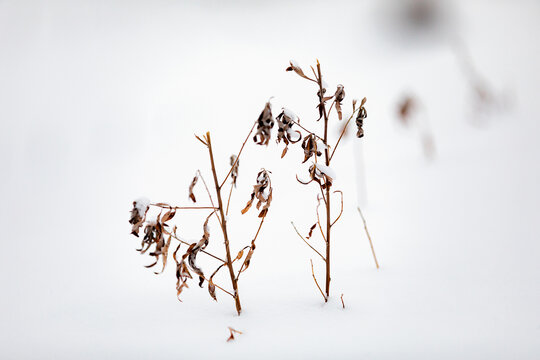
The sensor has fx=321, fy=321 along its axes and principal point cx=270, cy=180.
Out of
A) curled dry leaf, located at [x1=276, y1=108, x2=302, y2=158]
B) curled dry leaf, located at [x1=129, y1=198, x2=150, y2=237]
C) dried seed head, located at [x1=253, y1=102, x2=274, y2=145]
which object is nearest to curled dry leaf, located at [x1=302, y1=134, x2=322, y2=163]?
curled dry leaf, located at [x1=276, y1=108, x2=302, y2=158]

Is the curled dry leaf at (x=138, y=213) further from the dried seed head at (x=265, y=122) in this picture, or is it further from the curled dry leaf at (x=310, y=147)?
the curled dry leaf at (x=310, y=147)

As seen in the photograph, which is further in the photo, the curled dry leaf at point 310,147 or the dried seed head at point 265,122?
the curled dry leaf at point 310,147

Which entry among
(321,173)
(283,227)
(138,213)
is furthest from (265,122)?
(283,227)

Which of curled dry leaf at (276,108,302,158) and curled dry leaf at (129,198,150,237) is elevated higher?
curled dry leaf at (276,108,302,158)

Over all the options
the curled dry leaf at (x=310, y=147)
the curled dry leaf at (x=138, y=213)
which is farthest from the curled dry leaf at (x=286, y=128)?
the curled dry leaf at (x=138, y=213)

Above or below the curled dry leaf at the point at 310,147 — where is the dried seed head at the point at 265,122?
above

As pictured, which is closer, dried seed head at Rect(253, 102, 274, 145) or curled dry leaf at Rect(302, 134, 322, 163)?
dried seed head at Rect(253, 102, 274, 145)

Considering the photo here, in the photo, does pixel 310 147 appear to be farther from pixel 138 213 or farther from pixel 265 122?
pixel 138 213

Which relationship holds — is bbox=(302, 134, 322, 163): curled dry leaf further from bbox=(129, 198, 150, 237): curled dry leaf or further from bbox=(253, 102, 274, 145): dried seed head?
bbox=(129, 198, 150, 237): curled dry leaf
